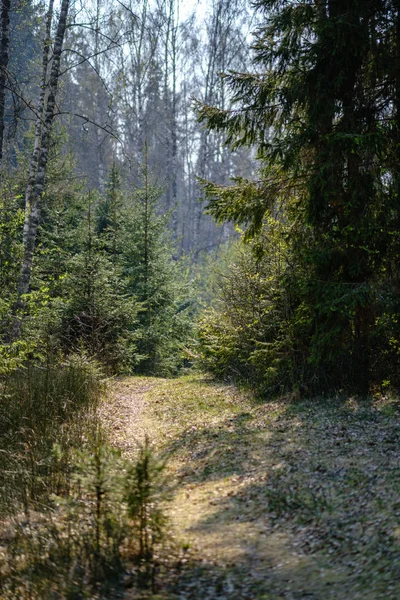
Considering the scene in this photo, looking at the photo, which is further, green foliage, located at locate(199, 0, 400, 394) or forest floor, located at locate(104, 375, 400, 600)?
green foliage, located at locate(199, 0, 400, 394)

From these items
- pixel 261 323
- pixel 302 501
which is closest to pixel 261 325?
pixel 261 323

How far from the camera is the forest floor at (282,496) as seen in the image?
3820mm

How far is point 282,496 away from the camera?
17.5 feet

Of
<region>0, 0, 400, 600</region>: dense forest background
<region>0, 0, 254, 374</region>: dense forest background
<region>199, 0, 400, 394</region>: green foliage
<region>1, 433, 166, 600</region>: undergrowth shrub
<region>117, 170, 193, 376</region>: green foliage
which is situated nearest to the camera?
<region>1, 433, 166, 600</region>: undergrowth shrub

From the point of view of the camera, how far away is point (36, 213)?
39.8 ft

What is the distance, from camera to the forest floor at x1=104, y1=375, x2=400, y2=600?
382cm

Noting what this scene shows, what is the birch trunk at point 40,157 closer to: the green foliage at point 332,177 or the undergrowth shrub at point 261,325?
the undergrowth shrub at point 261,325

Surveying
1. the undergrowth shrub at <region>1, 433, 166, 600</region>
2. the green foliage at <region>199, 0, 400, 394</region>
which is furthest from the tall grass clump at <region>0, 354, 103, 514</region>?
the green foliage at <region>199, 0, 400, 394</region>

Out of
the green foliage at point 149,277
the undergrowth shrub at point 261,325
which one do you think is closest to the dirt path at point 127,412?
the undergrowth shrub at point 261,325

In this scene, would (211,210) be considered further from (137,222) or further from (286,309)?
(137,222)

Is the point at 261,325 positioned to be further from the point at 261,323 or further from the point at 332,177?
the point at 332,177

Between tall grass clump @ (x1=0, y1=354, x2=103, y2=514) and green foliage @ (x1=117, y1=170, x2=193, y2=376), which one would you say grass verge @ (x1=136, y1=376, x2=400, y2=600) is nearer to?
tall grass clump @ (x1=0, y1=354, x2=103, y2=514)

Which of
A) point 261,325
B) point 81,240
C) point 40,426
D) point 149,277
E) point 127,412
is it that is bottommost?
point 127,412

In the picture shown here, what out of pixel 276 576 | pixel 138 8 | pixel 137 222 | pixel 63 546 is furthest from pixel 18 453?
pixel 138 8
